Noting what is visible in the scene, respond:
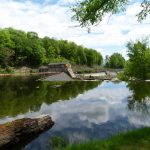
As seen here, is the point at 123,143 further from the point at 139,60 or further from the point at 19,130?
the point at 139,60

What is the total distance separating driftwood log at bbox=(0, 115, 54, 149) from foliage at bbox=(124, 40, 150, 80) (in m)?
62.7

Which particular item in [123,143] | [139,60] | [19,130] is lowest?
[19,130]

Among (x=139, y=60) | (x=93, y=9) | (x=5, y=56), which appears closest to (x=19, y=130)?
(x=93, y=9)

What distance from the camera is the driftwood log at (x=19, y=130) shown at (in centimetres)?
2411

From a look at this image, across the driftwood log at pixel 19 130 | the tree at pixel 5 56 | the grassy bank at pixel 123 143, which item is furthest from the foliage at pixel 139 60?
the tree at pixel 5 56

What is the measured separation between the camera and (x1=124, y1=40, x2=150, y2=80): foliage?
88.9m

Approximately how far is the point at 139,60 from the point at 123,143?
246ft

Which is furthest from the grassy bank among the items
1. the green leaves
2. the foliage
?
the foliage

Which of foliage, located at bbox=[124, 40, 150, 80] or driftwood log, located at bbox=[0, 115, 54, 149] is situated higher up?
foliage, located at bbox=[124, 40, 150, 80]

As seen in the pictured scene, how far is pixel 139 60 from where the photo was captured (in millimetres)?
88938

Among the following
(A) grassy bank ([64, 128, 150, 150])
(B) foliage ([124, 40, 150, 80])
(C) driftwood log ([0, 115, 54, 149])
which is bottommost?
(C) driftwood log ([0, 115, 54, 149])

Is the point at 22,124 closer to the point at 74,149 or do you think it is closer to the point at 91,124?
the point at 91,124

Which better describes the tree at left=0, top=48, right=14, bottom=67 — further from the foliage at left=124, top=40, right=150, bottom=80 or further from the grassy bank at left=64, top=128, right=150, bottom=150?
the grassy bank at left=64, top=128, right=150, bottom=150

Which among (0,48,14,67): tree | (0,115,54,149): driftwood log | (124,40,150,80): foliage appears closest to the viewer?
(0,115,54,149): driftwood log
